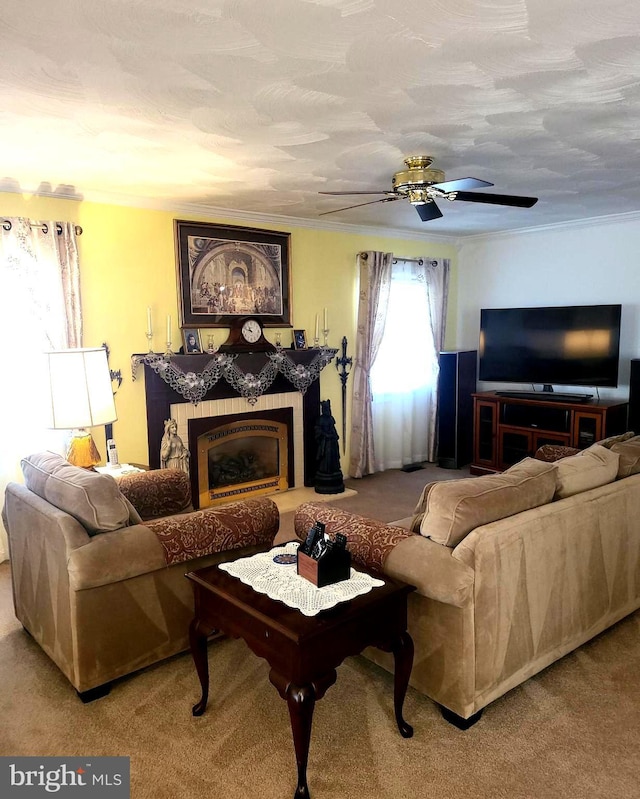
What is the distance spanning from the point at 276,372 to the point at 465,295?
2.72 m

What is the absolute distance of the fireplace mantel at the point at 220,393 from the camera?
4.61 metres

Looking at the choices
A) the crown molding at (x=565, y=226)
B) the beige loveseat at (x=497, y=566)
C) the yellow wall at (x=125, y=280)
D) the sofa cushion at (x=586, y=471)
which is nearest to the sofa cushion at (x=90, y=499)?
the beige loveseat at (x=497, y=566)

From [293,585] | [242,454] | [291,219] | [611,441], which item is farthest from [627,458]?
[291,219]

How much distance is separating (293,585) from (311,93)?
76.0 inches

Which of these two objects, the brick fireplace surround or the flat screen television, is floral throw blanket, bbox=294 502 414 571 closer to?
the brick fireplace surround

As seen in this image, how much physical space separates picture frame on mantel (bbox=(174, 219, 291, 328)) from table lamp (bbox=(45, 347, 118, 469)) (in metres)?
1.39

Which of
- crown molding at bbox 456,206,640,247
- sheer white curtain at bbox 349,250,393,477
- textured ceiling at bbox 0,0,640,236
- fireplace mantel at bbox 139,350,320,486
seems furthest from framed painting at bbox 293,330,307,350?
crown molding at bbox 456,206,640,247

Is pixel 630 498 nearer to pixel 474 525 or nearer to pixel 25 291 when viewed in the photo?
pixel 474 525

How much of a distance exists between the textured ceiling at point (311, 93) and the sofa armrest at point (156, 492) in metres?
1.83

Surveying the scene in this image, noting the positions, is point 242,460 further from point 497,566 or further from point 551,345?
point 497,566

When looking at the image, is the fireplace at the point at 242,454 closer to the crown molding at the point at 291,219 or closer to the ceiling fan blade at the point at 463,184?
the crown molding at the point at 291,219

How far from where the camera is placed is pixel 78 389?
3314 millimetres

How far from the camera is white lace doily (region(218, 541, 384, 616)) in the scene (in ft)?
6.60

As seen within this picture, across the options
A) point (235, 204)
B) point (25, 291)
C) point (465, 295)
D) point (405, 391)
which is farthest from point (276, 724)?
point (465, 295)
